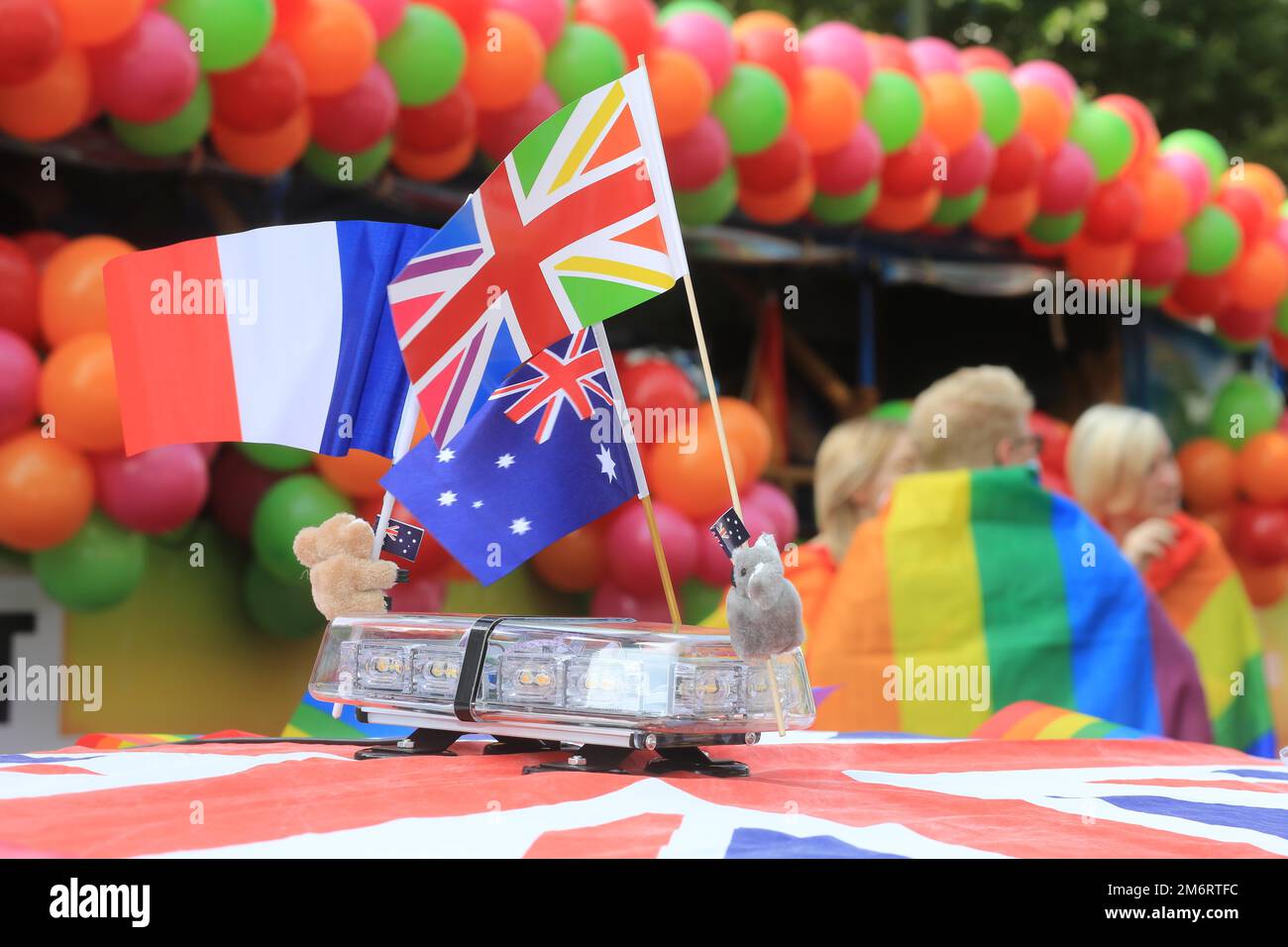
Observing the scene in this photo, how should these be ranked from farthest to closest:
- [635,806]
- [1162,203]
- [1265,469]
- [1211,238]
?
[1265,469]
[1211,238]
[1162,203]
[635,806]

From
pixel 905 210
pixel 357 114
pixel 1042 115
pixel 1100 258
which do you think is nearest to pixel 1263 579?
pixel 1100 258

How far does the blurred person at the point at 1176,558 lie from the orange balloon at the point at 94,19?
11.0 ft

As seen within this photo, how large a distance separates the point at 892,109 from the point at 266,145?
101 inches

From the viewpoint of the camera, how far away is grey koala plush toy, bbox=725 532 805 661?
5.40 ft

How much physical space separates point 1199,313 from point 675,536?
11.9 feet

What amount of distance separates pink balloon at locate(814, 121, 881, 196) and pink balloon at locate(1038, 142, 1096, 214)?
1016 millimetres

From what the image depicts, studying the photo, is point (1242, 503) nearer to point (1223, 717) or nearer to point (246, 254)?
point (1223, 717)

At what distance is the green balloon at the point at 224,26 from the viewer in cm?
416

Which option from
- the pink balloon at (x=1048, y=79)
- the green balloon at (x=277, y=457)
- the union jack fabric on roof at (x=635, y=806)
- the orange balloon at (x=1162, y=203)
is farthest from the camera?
the orange balloon at (x=1162, y=203)

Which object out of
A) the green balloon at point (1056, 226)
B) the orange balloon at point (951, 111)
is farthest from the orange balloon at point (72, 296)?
the green balloon at point (1056, 226)

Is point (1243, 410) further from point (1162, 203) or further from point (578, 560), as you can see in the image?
point (578, 560)

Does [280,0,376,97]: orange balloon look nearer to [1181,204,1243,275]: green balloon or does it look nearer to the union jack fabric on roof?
the union jack fabric on roof

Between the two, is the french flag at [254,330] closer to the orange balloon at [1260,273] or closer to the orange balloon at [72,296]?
the orange balloon at [72,296]

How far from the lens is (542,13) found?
4.89 metres
